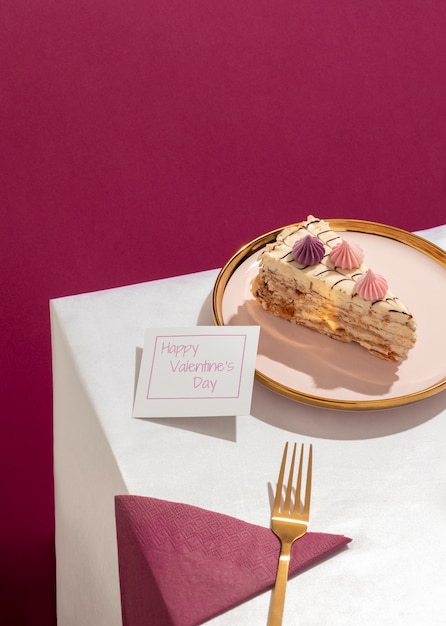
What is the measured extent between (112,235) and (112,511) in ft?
3.49

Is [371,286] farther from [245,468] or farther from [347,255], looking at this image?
[245,468]

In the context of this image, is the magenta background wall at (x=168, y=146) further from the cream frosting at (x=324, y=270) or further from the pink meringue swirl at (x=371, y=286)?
the pink meringue swirl at (x=371, y=286)

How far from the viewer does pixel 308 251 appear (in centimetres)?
120

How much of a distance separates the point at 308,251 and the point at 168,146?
1074mm

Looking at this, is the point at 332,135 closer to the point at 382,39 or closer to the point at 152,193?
the point at 382,39

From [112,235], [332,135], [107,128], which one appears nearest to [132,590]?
[112,235]

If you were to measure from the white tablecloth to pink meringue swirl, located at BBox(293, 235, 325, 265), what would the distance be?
0.60ft

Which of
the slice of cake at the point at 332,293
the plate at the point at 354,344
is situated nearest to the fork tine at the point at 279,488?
the plate at the point at 354,344

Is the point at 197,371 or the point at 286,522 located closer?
the point at 286,522

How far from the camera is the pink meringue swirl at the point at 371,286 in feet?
3.77

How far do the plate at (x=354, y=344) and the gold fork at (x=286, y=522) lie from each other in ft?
0.43

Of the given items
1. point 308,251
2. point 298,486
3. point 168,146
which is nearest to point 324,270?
point 308,251

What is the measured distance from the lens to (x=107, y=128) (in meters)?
2.13

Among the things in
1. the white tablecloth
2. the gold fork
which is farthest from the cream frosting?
the gold fork
